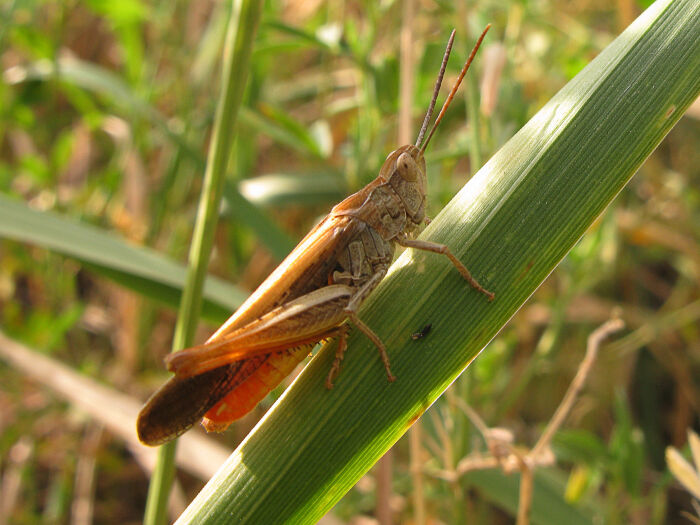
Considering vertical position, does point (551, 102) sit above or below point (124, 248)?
above

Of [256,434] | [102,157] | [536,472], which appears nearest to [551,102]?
[256,434]

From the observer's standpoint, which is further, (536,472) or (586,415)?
(586,415)

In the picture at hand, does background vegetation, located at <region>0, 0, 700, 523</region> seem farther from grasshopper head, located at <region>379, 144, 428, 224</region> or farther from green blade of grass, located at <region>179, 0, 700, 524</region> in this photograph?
green blade of grass, located at <region>179, 0, 700, 524</region>

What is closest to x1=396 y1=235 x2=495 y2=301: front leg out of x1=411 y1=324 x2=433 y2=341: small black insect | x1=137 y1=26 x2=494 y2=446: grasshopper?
x1=137 y1=26 x2=494 y2=446: grasshopper

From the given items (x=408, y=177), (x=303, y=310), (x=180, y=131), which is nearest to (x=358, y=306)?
(x=303, y=310)

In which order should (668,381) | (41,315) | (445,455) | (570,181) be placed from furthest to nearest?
(668,381) → (41,315) → (445,455) → (570,181)

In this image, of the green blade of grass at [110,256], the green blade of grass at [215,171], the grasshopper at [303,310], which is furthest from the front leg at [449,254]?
the green blade of grass at [110,256]

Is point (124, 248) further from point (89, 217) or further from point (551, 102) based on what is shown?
point (551, 102)
